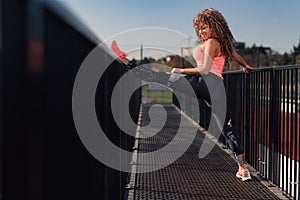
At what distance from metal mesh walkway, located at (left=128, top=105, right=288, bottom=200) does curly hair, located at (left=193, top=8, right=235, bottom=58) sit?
1.48m

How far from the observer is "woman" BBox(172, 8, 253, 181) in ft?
15.7

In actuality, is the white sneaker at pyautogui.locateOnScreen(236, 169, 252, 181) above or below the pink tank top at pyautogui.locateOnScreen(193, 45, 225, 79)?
below

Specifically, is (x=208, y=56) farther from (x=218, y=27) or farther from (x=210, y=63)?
(x=218, y=27)

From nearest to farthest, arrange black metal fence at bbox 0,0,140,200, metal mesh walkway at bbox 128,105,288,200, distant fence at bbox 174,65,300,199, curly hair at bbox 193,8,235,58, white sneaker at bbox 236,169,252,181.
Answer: black metal fence at bbox 0,0,140,200 < metal mesh walkway at bbox 128,105,288,200 < distant fence at bbox 174,65,300,199 < white sneaker at bbox 236,169,252,181 < curly hair at bbox 193,8,235,58

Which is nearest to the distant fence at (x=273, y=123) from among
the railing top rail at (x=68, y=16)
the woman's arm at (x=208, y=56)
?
the woman's arm at (x=208, y=56)

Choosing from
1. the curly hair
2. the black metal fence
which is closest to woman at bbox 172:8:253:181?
the curly hair

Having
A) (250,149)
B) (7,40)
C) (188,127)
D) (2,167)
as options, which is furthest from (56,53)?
(188,127)

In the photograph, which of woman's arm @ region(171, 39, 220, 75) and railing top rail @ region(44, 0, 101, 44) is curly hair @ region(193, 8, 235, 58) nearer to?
woman's arm @ region(171, 39, 220, 75)

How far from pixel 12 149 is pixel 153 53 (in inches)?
660

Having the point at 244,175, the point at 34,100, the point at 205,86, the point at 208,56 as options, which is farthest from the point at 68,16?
the point at 244,175

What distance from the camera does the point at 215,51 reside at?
483 cm

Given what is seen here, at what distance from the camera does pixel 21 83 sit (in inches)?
36.9

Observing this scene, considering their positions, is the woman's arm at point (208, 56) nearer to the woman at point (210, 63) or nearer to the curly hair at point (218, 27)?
the woman at point (210, 63)

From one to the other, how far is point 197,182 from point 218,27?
6.03 ft
